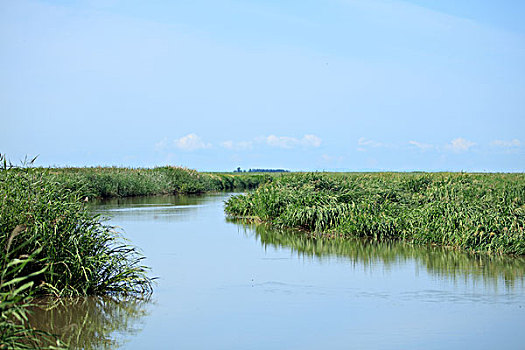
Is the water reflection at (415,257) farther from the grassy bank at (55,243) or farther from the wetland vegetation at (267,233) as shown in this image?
the grassy bank at (55,243)

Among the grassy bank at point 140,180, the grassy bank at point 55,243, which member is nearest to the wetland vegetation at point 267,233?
the grassy bank at point 55,243

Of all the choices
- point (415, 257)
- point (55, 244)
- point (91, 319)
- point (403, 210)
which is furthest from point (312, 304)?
point (403, 210)

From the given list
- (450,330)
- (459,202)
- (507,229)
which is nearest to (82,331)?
(450,330)

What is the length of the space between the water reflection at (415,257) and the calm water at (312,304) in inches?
1.2

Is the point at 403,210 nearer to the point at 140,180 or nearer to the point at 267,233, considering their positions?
the point at 267,233

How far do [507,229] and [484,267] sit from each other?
1.50m

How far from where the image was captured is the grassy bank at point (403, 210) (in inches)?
470

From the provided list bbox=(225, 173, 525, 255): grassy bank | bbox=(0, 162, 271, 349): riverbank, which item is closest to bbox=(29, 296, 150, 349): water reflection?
bbox=(0, 162, 271, 349): riverbank

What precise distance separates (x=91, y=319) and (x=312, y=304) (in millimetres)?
2792

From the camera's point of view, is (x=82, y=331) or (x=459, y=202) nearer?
(x=82, y=331)

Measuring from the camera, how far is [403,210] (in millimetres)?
14641

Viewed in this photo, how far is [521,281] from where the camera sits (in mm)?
9367

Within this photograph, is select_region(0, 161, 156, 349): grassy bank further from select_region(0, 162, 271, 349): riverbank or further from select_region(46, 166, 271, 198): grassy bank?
select_region(46, 166, 271, 198): grassy bank

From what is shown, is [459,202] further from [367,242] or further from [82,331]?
[82,331]
